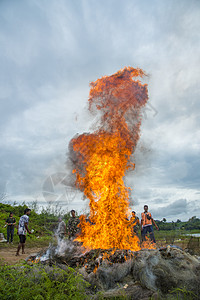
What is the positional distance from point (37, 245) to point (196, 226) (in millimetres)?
28517

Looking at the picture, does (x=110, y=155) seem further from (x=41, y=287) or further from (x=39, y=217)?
(x=39, y=217)

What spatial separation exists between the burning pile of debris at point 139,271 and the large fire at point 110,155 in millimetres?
1211

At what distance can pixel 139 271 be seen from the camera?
5.12m

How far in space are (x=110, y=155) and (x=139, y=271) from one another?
4.48 m

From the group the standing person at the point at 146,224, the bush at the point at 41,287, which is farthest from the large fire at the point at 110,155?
the bush at the point at 41,287

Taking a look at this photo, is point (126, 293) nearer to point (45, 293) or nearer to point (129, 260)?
point (129, 260)

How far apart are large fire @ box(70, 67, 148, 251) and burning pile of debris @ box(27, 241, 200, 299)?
1.21 metres

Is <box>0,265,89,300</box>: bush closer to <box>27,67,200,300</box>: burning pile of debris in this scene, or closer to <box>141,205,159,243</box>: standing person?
<box>27,67,200,300</box>: burning pile of debris

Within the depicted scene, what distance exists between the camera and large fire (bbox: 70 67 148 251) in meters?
7.65

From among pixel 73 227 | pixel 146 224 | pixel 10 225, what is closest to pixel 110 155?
pixel 73 227

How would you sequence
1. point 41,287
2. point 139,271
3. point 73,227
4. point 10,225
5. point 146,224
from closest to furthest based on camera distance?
Answer: point 41,287 < point 139,271 < point 73,227 < point 146,224 < point 10,225

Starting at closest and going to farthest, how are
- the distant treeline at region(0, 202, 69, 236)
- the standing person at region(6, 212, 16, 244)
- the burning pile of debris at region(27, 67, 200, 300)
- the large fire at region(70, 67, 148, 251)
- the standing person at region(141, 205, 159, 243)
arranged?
the burning pile of debris at region(27, 67, 200, 300)
the large fire at region(70, 67, 148, 251)
the standing person at region(141, 205, 159, 243)
the standing person at region(6, 212, 16, 244)
the distant treeline at region(0, 202, 69, 236)

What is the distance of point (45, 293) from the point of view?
408cm

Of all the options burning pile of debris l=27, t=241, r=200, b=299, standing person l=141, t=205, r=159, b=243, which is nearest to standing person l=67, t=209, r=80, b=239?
burning pile of debris l=27, t=241, r=200, b=299
